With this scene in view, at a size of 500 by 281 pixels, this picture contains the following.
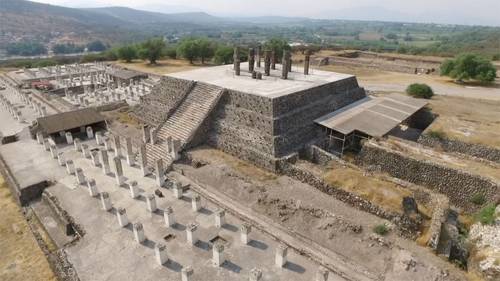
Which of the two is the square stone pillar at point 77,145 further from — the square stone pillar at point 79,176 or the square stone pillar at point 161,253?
the square stone pillar at point 161,253

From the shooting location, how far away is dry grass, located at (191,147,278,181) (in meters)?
19.5

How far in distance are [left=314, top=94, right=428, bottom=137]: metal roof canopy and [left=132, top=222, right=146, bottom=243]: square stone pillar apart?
1440 centimetres

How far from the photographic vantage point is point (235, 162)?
69.3ft

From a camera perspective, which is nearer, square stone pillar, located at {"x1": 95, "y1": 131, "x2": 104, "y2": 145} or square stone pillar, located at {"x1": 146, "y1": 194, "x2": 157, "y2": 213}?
square stone pillar, located at {"x1": 146, "y1": 194, "x2": 157, "y2": 213}

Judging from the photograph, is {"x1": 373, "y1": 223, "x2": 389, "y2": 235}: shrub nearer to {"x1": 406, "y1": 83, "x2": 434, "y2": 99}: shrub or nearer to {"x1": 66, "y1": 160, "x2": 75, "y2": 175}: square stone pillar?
{"x1": 66, "y1": 160, "x2": 75, "y2": 175}: square stone pillar

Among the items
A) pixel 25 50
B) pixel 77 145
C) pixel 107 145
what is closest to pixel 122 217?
pixel 107 145

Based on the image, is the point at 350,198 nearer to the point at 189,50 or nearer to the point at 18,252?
the point at 18,252

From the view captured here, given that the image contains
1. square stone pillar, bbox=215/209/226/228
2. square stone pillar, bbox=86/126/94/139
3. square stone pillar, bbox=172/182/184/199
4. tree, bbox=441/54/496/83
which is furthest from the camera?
tree, bbox=441/54/496/83

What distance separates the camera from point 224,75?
29188mm

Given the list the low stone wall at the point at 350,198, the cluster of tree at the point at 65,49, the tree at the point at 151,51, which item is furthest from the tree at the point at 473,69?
the cluster of tree at the point at 65,49

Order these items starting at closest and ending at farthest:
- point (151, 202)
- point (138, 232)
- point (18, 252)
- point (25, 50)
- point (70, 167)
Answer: point (138, 232), point (18, 252), point (151, 202), point (70, 167), point (25, 50)

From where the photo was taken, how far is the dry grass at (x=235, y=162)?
19469 mm

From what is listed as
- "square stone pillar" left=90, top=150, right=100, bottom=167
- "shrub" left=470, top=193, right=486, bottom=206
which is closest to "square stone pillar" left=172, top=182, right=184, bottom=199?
"square stone pillar" left=90, top=150, right=100, bottom=167

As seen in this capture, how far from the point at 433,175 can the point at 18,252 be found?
2390 cm
